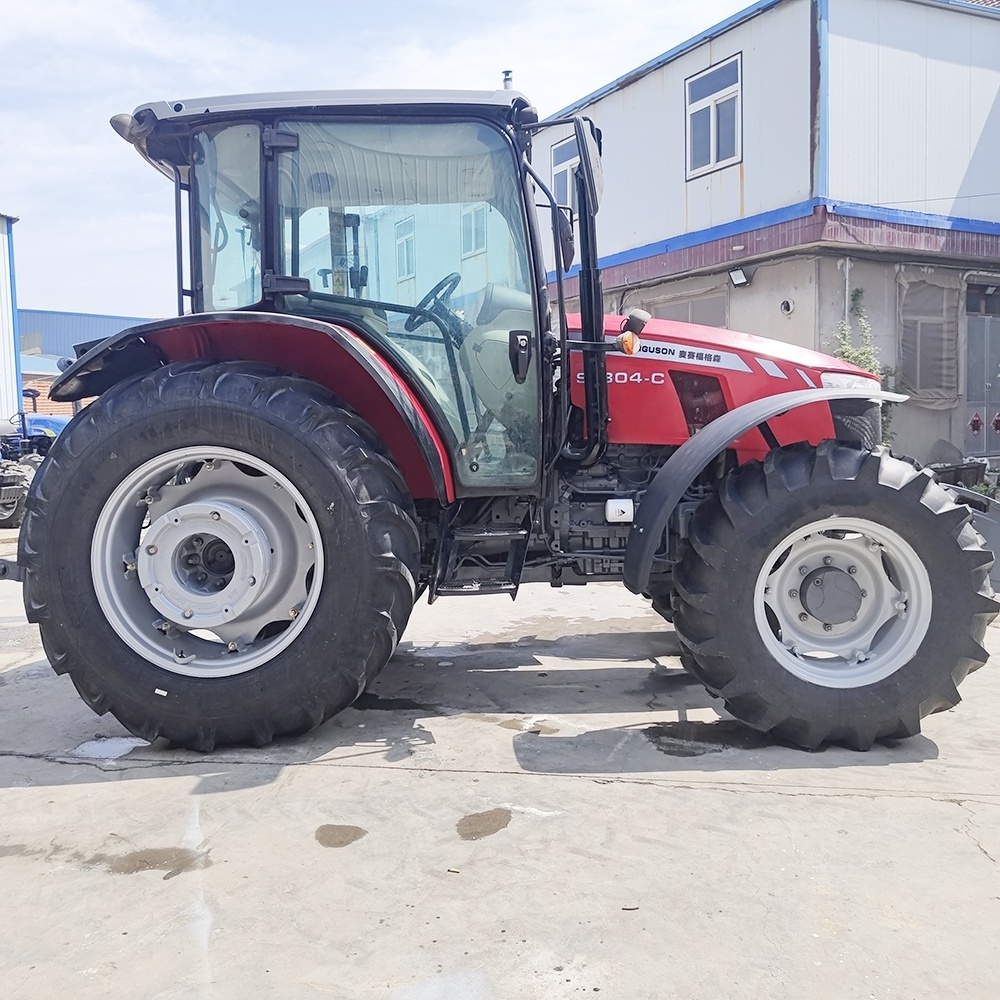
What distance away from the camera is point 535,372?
364 centimetres

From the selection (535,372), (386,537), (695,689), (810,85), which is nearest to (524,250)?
(535,372)

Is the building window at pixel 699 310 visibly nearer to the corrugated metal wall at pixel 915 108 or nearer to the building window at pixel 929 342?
the corrugated metal wall at pixel 915 108

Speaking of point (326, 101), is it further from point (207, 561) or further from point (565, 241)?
point (207, 561)

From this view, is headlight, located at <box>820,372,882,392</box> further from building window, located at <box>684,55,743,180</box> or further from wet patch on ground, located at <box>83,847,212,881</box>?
building window, located at <box>684,55,743,180</box>

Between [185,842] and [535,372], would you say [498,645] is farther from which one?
[185,842]

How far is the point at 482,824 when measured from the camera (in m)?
2.61

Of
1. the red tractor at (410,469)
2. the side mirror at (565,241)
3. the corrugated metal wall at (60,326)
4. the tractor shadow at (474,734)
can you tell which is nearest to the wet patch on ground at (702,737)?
the tractor shadow at (474,734)

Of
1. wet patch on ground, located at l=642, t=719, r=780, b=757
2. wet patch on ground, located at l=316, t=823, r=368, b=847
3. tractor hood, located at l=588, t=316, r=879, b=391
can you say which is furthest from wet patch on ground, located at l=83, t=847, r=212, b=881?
tractor hood, located at l=588, t=316, r=879, b=391

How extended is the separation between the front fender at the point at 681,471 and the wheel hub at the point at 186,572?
141 cm

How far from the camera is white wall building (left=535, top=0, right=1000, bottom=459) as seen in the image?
35.1 ft

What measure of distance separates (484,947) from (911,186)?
467 inches

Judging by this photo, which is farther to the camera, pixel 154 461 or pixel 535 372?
pixel 535 372

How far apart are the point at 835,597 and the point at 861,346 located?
332 inches

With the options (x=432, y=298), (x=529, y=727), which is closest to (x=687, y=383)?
(x=432, y=298)
